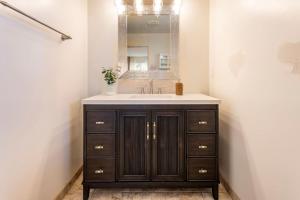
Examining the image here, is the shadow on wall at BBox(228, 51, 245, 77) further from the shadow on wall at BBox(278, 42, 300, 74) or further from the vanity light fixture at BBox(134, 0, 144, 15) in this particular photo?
the vanity light fixture at BBox(134, 0, 144, 15)

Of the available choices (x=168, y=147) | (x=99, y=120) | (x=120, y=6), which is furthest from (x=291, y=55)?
(x=120, y=6)

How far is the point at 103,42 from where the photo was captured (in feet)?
9.66

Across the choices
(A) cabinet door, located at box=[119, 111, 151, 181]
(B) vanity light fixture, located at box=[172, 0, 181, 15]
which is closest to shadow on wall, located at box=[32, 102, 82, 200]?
(A) cabinet door, located at box=[119, 111, 151, 181]

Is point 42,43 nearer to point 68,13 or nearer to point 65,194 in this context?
point 68,13

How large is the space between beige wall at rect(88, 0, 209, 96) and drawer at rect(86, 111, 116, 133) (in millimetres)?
779

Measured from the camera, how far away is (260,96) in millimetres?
1688

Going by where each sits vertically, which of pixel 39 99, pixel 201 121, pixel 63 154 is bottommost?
pixel 63 154

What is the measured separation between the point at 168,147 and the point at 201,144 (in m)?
0.30

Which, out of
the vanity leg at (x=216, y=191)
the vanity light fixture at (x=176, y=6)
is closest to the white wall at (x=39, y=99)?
the vanity light fixture at (x=176, y=6)

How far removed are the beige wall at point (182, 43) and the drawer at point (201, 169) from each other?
957 millimetres

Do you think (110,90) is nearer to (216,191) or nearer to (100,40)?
(100,40)

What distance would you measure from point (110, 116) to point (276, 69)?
53.6 inches

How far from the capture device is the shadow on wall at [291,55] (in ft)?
4.19

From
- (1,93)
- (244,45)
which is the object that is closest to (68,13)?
(1,93)
